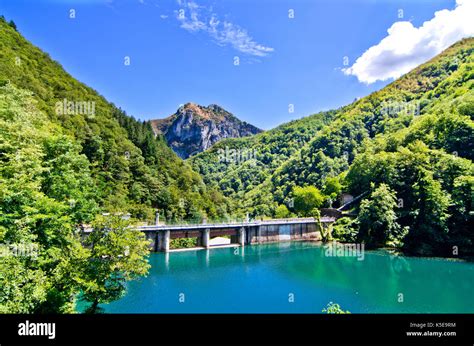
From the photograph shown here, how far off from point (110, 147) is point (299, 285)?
4758 centimetres

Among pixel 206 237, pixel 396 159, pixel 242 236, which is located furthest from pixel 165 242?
pixel 396 159

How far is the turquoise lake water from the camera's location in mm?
22078

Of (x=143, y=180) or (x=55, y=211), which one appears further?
(x=143, y=180)

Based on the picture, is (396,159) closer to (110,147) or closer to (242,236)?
(242,236)

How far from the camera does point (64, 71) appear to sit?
8388cm

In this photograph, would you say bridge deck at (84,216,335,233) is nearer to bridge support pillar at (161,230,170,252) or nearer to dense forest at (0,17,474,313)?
bridge support pillar at (161,230,170,252)

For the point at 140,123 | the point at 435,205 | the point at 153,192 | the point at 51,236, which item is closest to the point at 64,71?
the point at 140,123

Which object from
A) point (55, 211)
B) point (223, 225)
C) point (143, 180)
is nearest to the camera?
point (55, 211)

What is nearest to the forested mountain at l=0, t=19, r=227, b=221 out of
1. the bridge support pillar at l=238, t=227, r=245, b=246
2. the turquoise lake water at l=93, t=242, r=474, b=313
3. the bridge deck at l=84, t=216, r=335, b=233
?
the bridge deck at l=84, t=216, r=335, b=233

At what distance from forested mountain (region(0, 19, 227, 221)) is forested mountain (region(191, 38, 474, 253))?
25.7 metres

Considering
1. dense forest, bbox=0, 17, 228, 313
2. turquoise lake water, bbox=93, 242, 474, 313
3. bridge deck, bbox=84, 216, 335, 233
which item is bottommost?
turquoise lake water, bbox=93, 242, 474, 313

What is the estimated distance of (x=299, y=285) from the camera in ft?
93.7

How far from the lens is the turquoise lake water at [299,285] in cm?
2208

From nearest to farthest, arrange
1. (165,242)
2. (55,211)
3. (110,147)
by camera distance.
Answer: (55,211), (165,242), (110,147)
